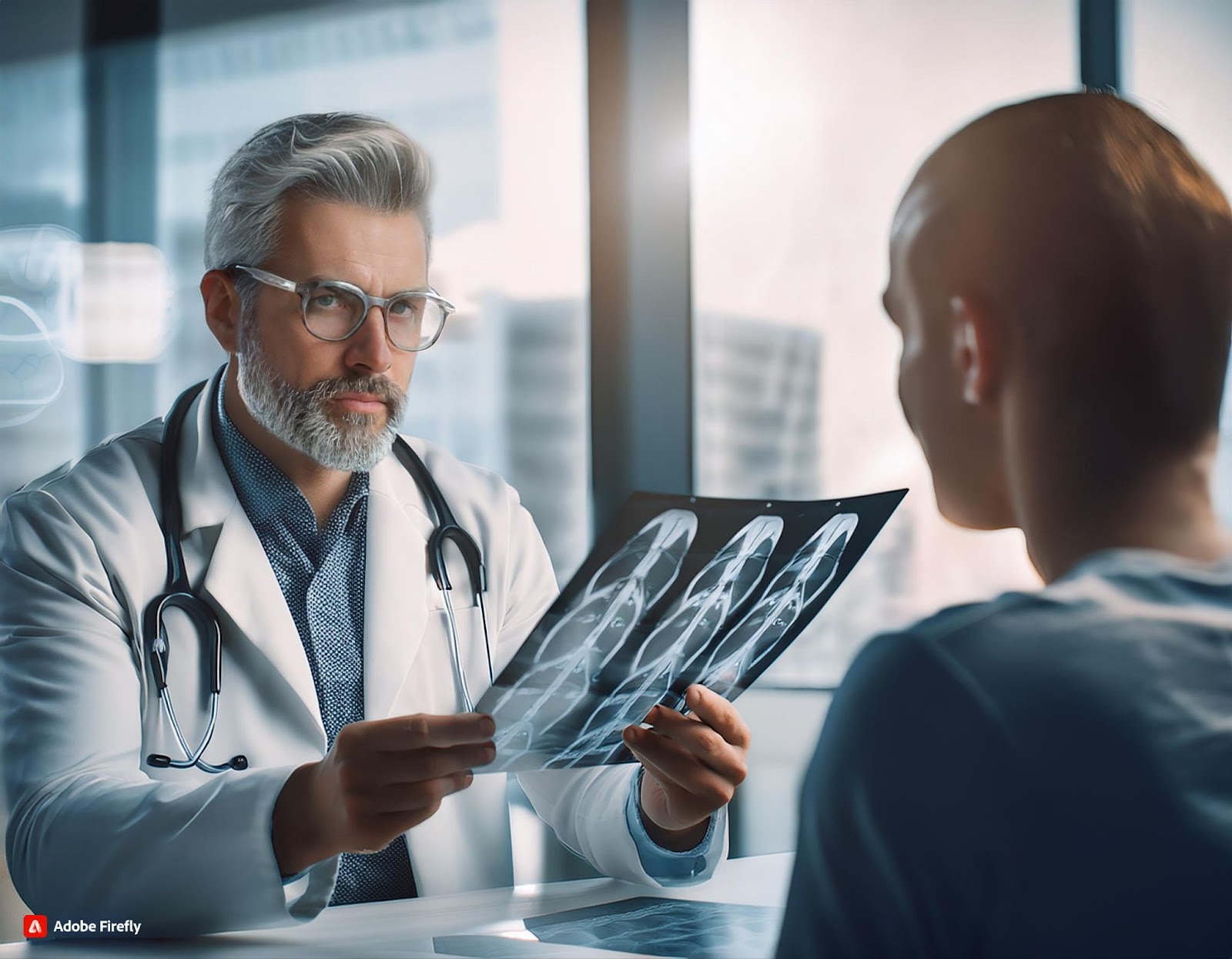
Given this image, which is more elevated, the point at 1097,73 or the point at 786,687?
the point at 1097,73

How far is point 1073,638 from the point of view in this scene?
418 mm

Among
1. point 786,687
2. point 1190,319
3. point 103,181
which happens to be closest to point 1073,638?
point 1190,319

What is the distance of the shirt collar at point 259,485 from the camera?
115 centimetres

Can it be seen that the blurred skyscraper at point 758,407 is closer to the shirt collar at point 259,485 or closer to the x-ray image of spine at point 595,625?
the shirt collar at point 259,485

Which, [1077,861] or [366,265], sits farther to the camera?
[366,265]

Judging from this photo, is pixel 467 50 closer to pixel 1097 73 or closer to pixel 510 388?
pixel 510 388

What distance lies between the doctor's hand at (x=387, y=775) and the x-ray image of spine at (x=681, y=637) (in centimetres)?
9

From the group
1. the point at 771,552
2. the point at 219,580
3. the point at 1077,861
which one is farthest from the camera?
the point at 219,580

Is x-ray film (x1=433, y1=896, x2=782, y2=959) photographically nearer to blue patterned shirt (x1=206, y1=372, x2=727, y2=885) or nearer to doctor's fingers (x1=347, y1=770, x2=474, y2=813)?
doctor's fingers (x1=347, y1=770, x2=474, y2=813)

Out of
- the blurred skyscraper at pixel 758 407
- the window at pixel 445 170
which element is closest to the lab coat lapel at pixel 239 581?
the window at pixel 445 170

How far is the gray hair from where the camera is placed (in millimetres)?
1141

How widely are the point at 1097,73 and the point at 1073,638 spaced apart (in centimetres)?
198

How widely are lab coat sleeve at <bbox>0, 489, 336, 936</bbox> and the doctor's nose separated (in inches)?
12.9

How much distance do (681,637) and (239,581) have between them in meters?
0.54
